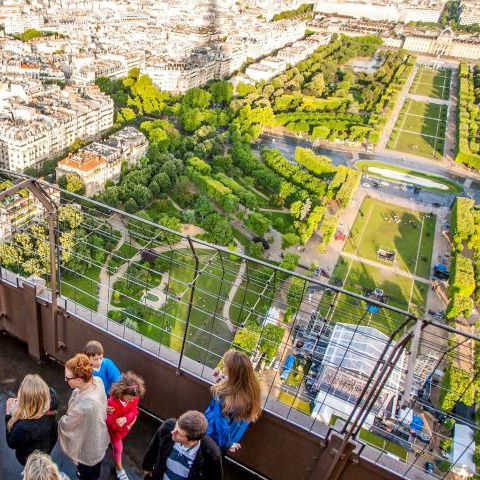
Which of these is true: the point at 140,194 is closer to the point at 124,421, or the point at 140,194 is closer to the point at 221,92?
the point at 124,421

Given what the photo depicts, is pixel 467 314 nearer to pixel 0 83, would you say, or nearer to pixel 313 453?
pixel 313 453

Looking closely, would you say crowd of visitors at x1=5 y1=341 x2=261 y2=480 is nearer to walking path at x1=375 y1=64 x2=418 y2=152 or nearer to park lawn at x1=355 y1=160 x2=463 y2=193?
park lawn at x1=355 y1=160 x2=463 y2=193

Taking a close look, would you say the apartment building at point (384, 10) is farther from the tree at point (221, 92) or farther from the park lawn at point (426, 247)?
the park lawn at point (426, 247)

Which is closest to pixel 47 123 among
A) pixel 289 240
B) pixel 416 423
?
pixel 289 240

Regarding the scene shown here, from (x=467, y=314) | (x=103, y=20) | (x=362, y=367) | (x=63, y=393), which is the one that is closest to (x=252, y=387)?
(x=63, y=393)

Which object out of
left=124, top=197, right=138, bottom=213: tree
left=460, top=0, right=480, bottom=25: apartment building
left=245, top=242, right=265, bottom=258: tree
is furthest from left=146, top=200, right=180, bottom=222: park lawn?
left=460, top=0, right=480, bottom=25: apartment building

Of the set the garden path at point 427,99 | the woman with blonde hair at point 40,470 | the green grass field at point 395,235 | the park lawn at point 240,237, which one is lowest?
the park lawn at point 240,237

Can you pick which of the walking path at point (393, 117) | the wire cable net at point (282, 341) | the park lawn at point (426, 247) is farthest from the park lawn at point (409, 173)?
the wire cable net at point (282, 341)
